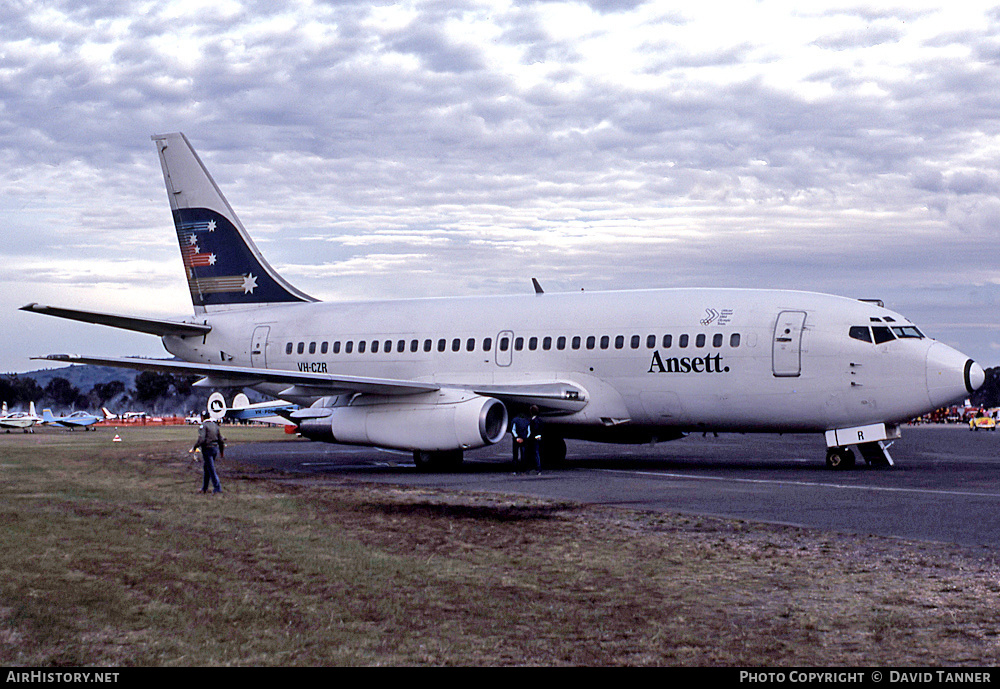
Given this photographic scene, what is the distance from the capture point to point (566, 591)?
363 inches

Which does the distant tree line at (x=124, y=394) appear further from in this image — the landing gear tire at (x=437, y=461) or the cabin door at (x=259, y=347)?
the landing gear tire at (x=437, y=461)

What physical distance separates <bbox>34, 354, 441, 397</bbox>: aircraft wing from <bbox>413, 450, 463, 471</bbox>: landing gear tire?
1.50 m

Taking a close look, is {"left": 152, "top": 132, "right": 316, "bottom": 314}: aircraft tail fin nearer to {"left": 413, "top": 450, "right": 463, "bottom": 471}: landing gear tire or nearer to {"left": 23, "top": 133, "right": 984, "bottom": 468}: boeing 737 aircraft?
{"left": 23, "top": 133, "right": 984, "bottom": 468}: boeing 737 aircraft

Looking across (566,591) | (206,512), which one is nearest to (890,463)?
(206,512)

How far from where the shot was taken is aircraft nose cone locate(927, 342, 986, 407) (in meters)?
22.1

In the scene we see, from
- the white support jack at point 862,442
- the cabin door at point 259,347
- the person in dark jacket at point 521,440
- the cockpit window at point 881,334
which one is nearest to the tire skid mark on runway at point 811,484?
the person in dark jacket at point 521,440

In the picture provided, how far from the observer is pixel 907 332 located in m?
23.0

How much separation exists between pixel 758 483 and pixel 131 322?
55.0 feet

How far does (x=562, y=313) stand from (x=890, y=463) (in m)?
8.09

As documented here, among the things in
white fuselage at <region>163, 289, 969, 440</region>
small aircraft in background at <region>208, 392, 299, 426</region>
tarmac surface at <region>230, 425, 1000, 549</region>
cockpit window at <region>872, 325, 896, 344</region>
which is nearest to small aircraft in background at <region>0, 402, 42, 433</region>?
small aircraft in background at <region>208, 392, 299, 426</region>

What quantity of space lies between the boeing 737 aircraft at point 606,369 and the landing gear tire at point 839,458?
0.04 meters

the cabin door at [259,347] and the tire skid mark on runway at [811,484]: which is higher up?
the cabin door at [259,347]

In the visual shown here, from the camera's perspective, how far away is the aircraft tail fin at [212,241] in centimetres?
3219

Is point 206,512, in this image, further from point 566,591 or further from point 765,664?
point 765,664
